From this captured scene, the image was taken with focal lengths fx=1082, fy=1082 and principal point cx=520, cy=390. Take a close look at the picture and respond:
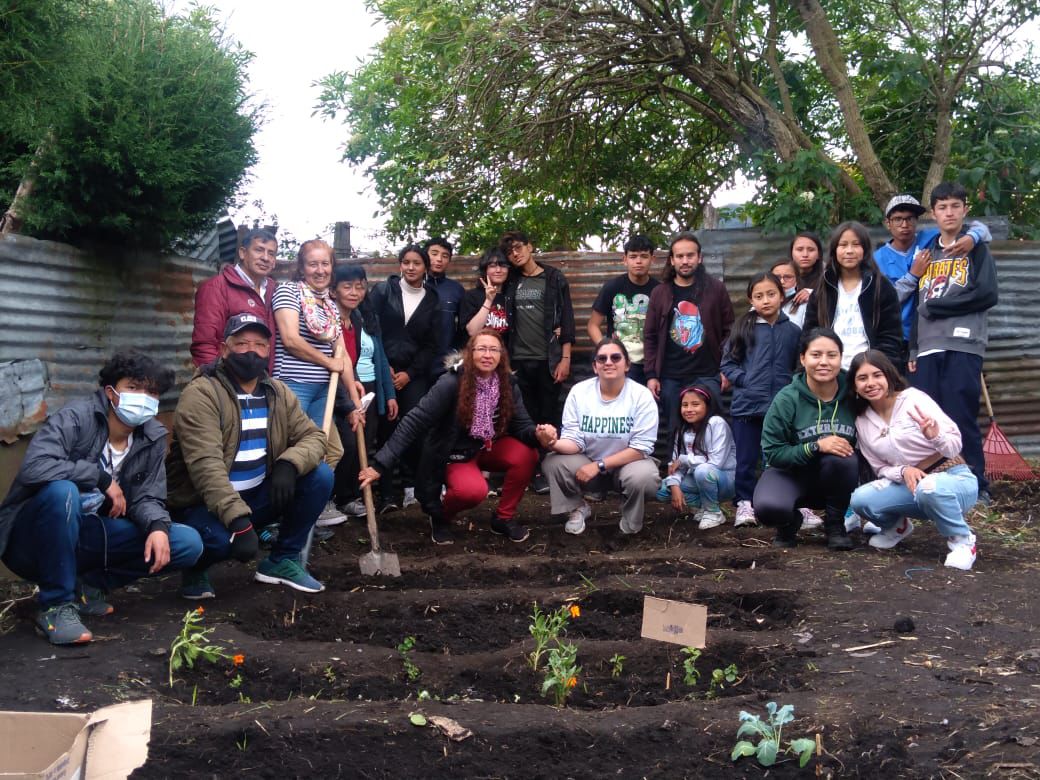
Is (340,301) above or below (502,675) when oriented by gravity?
above

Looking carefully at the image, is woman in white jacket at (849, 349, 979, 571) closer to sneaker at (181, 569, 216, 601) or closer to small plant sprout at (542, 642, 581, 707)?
small plant sprout at (542, 642, 581, 707)

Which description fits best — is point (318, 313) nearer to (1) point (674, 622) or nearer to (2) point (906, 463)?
(1) point (674, 622)

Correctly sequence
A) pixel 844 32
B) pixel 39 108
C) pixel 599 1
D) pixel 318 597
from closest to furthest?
pixel 39 108, pixel 318 597, pixel 599 1, pixel 844 32

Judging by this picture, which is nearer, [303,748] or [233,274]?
[303,748]

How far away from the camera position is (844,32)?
31.7ft

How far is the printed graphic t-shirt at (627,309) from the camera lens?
25.1 feet

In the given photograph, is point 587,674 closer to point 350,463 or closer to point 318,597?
point 318,597

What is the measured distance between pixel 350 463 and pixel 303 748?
358 centimetres

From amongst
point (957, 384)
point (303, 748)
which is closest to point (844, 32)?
point (957, 384)

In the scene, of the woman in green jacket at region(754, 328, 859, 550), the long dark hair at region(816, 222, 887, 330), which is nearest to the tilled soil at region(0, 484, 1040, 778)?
the woman in green jacket at region(754, 328, 859, 550)

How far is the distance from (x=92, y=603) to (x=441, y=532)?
236 centimetres

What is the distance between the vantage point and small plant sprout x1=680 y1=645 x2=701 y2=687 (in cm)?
412

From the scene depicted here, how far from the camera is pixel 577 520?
693cm

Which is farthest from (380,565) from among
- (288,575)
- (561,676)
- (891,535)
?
(891,535)
